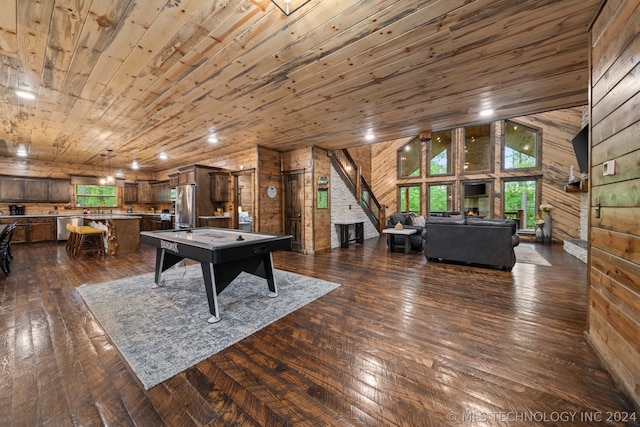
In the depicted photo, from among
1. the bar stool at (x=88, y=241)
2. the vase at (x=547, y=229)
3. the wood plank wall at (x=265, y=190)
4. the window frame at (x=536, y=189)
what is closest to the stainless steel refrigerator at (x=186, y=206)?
the bar stool at (x=88, y=241)

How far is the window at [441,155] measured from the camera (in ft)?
33.6

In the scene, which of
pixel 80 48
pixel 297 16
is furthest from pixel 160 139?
pixel 297 16

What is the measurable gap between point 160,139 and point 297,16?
516 centimetres

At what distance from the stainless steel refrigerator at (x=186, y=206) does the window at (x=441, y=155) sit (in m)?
9.18

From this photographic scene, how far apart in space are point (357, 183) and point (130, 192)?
914cm

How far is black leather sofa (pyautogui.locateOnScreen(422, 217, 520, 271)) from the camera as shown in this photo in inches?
180

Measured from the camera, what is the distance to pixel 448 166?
1021cm

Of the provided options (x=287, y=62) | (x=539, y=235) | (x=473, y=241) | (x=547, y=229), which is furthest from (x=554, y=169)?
(x=287, y=62)

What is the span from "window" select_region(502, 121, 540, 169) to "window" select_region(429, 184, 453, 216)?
2042 mm

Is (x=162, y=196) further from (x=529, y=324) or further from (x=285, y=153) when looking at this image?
(x=529, y=324)

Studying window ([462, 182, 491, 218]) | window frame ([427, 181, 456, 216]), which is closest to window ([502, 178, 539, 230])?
window ([462, 182, 491, 218])

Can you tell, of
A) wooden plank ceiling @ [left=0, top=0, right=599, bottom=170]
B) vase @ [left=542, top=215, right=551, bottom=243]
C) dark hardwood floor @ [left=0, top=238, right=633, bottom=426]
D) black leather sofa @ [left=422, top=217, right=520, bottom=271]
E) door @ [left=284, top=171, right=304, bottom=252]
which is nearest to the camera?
dark hardwood floor @ [left=0, top=238, right=633, bottom=426]

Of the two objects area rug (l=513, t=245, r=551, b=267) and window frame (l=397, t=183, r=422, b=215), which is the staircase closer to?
window frame (l=397, t=183, r=422, b=215)

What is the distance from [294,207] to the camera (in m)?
6.75
